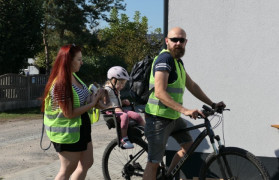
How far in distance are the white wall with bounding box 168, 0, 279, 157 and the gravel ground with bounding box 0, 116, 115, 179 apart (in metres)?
3.37

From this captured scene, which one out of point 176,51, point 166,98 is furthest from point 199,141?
point 176,51

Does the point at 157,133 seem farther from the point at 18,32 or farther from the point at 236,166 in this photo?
the point at 18,32

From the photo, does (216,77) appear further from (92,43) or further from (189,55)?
(92,43)

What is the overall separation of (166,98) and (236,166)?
2.85ft

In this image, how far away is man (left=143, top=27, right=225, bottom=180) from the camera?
13.3 ft

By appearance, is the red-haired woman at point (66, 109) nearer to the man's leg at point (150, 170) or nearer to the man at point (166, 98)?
the man at point (166, 98)

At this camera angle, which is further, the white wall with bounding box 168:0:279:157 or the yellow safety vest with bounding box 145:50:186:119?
the white wall with bounding box 168:0:279:157

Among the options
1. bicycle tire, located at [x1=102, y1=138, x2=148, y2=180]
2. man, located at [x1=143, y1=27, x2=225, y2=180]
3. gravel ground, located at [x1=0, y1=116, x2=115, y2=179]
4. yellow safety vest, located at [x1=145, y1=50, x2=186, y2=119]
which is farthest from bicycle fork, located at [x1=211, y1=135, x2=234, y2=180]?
gravel ground, located at [x1=0, y1=116, x2=115, y2=179]

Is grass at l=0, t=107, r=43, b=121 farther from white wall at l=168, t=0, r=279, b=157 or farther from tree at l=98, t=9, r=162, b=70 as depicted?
tree at l=98, t=9, r=162, b=70

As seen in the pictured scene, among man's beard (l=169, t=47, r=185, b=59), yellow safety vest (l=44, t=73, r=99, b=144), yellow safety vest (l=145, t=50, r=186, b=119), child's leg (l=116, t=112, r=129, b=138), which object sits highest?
man's beard (l=169, t=47, r=185, b=59)

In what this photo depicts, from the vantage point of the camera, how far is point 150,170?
447cm

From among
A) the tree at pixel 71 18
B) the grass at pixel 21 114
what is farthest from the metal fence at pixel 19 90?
the tree at pixel 71 18

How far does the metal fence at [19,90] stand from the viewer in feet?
62.4

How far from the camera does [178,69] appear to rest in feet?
13.9
